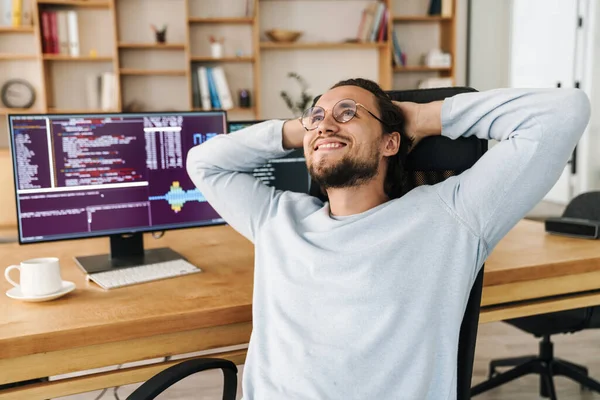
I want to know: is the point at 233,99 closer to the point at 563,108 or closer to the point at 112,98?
the point at 112,98

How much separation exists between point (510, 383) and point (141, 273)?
70.2 inches

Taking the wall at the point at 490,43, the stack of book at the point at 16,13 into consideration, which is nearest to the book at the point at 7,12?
the stack of book at the point at 16,13

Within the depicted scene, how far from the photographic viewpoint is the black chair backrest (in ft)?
4.24

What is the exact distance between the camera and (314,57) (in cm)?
482

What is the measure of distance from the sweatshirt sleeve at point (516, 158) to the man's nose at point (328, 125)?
0.94 feet

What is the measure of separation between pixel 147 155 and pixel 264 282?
60cm

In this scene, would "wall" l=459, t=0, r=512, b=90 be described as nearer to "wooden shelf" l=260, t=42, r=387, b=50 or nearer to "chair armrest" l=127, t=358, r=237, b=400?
"wooden shelf" l=260, t=42, r=387, b=50

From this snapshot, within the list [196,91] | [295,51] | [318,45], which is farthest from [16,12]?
[318,45]

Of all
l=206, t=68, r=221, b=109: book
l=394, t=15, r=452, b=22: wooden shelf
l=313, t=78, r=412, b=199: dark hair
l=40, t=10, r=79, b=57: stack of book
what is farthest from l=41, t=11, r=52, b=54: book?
l=313, t=78, r=412, b=199: dark hair

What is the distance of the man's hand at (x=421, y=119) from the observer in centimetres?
135

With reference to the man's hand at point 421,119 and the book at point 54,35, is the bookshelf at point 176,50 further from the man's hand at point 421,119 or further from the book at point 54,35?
the man's hand at point 421,119

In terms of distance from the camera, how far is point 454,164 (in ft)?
4.52

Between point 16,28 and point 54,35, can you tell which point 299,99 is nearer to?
point 54,35

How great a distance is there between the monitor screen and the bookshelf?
107 inches
